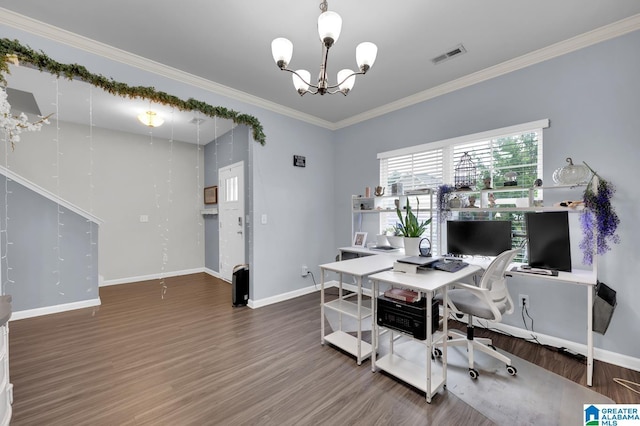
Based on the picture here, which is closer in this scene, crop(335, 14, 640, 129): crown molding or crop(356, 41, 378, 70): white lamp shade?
crop(356, 41, 378, 70): white lamp shade

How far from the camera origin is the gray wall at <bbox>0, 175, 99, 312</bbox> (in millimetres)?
3137

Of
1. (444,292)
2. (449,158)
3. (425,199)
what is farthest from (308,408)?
(449,158)

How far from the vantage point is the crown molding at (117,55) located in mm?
2078

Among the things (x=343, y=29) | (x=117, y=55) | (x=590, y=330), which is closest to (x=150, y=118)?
(x=117, y=55)

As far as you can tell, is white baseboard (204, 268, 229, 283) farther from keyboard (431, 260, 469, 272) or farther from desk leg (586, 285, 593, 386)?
desk leg (586, 285, 593, 386)

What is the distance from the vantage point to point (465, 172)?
302 cm

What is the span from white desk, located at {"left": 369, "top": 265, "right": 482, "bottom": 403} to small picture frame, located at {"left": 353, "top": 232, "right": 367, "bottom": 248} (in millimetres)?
Result: 1654

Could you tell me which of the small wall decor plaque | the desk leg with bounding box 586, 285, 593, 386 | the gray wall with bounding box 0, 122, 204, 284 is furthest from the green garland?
the desk leg with bounding box 586, 285, 593, 386

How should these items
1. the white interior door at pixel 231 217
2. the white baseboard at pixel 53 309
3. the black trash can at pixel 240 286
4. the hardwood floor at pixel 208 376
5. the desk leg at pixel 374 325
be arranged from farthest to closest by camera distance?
1. the white interior door at pixel 231 217
2. the black trash can at pixel 240 286
3. the white baseboard at pixel 53 309
4. the desk leg at pixel 374 325
5. the hardwood floor at pixel 208 376

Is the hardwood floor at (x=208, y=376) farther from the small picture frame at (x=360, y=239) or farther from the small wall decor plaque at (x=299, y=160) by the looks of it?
the small wall decor plaque at (x=299, y=160)

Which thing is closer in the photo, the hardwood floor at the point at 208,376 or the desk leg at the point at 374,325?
the hardwood floor at the point at 208,376

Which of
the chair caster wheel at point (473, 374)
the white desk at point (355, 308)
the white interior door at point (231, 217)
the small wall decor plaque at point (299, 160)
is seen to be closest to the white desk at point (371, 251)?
the white desk at point (355, 308)

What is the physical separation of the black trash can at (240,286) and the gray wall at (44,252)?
78.0 inches

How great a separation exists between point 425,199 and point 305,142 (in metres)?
2.06
